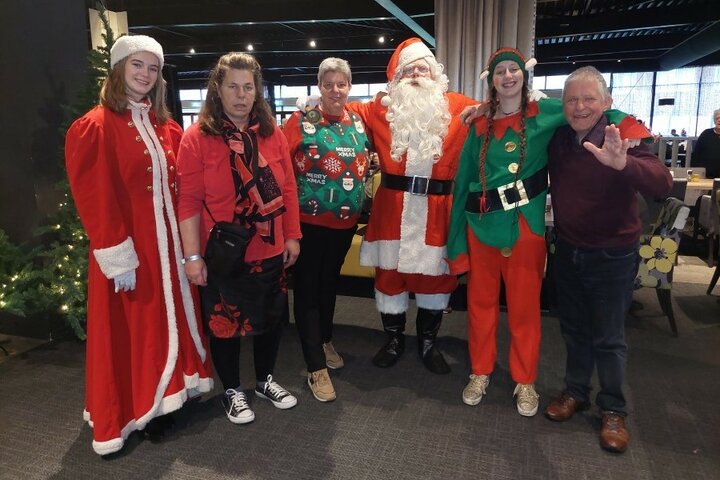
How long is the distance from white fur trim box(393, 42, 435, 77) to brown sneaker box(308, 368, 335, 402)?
62.0 inches

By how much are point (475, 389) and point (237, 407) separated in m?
1.15

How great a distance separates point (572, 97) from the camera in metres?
2.03

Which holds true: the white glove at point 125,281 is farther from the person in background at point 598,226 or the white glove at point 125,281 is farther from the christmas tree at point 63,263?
the person in background at point 598,226

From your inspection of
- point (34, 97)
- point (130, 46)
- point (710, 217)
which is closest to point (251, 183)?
point (130, 46)

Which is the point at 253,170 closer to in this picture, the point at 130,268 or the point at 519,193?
the point at 130,268

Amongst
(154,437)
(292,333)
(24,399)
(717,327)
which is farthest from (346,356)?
(717,327)

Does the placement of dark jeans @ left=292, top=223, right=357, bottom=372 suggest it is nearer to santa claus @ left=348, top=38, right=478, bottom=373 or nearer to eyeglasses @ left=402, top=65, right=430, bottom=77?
santa claus @ left=348, top=38, right=478, bottom=373

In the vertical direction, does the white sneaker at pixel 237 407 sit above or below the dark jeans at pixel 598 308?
below

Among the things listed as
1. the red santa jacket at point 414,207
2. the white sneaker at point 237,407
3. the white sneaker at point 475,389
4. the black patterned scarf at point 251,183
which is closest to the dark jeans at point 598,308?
the white sneaker at point 475,389

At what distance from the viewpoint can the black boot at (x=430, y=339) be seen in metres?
2.88

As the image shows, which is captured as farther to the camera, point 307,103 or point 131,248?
point 307,103

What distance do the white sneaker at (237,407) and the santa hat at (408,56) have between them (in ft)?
5.73

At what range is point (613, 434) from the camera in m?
2.18

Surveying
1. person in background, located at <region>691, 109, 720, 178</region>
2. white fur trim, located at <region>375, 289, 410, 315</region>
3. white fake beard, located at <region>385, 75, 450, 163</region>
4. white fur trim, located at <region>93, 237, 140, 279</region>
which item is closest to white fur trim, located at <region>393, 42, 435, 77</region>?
white fake beard, located at <region>385, 75, 450, 163</region>
